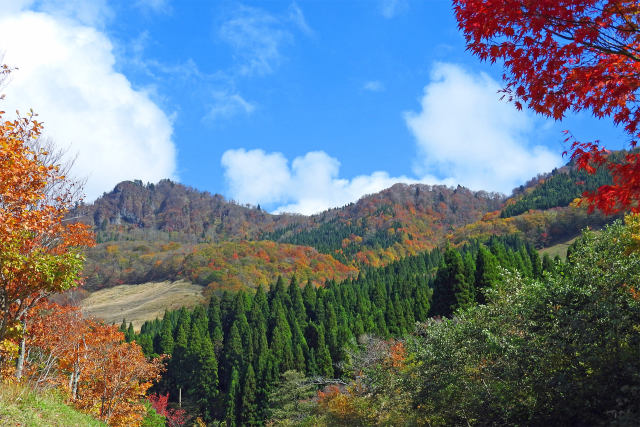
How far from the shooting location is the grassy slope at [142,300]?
3688 inches

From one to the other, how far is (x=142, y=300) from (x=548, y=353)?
111 m

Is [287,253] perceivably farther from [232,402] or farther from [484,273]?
[484,273]

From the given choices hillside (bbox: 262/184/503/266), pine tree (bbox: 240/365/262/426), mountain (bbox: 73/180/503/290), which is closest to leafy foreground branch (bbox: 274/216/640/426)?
pine tree (bbox: 240/365/262/426)

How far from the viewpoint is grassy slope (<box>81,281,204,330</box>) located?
9369 cm

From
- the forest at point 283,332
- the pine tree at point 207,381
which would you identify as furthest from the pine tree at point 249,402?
the pine tree at point 207,381

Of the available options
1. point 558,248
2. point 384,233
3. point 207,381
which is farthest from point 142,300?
point 558,248

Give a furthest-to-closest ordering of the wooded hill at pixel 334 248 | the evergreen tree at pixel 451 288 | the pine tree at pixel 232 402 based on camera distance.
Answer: the wooded hill at pixel 334 248, the pine tree at pixel 232 402, the evergreen tree at pixel 451 288

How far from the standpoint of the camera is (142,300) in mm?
108125

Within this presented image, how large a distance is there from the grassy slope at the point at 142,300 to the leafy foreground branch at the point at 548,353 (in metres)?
77.8

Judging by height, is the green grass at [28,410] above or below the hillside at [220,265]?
below

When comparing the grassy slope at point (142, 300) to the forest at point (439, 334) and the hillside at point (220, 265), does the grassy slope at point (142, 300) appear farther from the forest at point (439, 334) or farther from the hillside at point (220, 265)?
the forest at point (439, 334)

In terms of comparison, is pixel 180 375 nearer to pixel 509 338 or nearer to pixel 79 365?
pixel 79 365

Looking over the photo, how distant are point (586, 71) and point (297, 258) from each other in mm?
116443

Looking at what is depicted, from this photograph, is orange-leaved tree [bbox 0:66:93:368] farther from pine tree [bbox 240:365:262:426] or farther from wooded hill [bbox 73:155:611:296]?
wooded hill [bbox 73:155:611:296]
